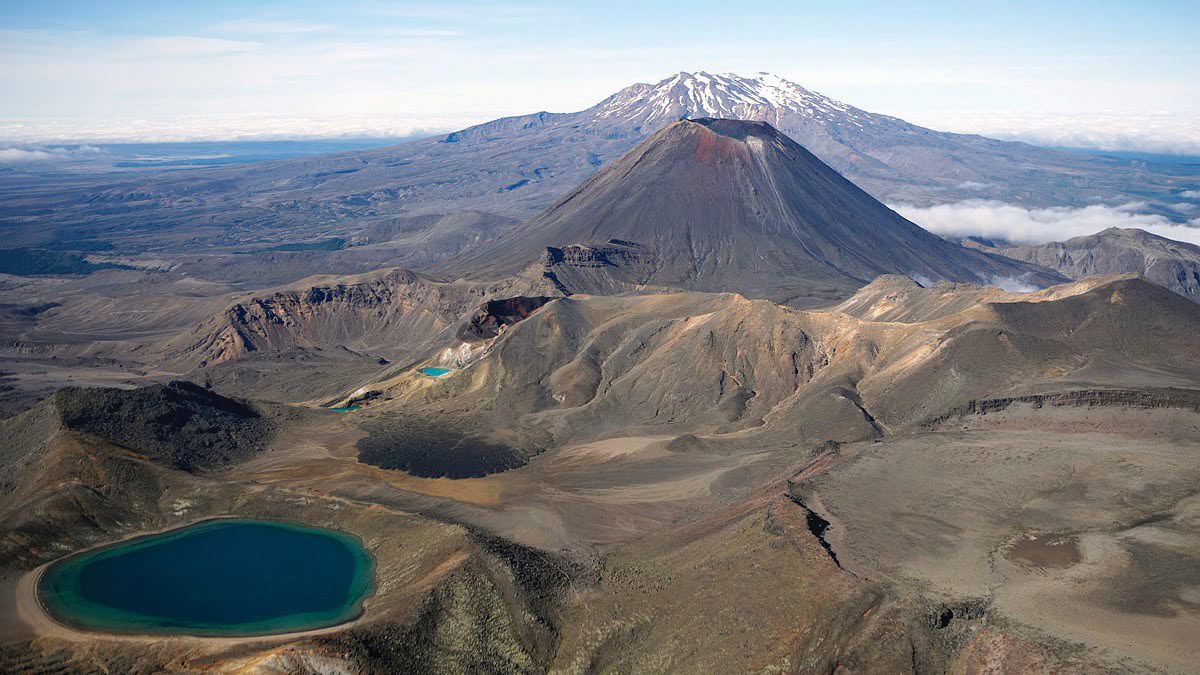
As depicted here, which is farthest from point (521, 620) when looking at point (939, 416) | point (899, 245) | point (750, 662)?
point (899, 245)

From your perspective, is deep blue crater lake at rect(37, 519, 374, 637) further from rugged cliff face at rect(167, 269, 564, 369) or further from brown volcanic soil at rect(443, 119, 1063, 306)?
brown volcanic soil at rect(443, 119, 1063, 306)

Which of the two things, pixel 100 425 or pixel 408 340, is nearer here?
pixel 100 425

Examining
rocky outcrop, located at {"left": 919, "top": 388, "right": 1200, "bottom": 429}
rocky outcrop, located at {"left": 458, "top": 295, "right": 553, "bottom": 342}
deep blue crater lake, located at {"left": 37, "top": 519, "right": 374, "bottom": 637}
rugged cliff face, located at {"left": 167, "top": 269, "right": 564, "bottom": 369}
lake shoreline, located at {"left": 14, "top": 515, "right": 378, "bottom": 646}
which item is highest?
rocky outcrop, located at {"left": 919, "top": 388, "right": 1200, "bottom": 429}

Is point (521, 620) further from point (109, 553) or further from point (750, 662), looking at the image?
point (109, 553)

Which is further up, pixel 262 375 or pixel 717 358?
pixel 717 358

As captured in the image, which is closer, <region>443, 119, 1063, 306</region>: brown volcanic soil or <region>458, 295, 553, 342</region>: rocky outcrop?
<region>458, 295, 553, 342</region>: rocky outcrop

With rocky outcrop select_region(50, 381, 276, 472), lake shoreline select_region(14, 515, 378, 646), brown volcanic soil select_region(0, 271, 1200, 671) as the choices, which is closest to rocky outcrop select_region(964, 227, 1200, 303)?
brown volcanic soil select_region(0, 271, 1200, 671)

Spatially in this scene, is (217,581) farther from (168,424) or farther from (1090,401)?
(1090,401)

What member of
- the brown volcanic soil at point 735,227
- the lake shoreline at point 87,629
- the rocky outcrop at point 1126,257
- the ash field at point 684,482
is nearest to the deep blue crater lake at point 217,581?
the lake shoreline at point 87,629

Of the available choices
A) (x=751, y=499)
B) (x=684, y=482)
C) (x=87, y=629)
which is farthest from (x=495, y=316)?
(x=87, y=629)

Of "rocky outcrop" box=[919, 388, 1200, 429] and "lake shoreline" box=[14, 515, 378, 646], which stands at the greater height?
"rocky outcrop" box=[919, 388, 1200, 429]
